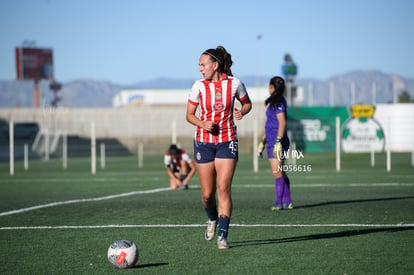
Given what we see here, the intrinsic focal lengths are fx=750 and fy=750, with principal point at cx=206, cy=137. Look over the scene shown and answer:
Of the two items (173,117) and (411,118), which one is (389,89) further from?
(173,117)

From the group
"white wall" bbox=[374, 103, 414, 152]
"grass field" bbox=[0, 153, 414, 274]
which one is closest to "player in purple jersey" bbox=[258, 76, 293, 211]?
"grass field" bbox=[0, 153, 414, 274]

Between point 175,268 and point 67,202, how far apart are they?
26.6 ft

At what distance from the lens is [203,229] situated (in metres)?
10.5

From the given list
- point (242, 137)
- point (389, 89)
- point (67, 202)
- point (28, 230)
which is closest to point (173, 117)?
point (242, 137)

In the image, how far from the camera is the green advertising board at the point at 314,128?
44125 mm

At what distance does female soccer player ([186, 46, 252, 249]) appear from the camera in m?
8.78

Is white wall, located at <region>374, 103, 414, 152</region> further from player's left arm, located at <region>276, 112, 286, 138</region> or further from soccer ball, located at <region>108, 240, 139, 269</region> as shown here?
soccer ball, located at <region>108, 240, 139, 269</region>

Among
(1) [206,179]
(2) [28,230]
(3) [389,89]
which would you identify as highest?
(3) [389,89]

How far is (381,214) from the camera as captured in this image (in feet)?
39.3

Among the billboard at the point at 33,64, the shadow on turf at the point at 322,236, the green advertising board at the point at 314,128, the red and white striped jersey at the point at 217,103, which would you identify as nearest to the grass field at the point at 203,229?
the shadow on turf at the point at 322,236

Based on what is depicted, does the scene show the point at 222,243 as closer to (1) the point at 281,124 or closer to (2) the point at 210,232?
(2) the point at 210,232

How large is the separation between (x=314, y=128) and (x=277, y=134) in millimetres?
31969

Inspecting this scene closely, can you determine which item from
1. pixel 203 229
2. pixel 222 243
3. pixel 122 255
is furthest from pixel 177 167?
pixel 122 255

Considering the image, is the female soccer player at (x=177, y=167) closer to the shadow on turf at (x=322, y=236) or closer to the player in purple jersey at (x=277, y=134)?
the player in purple jersey at (x=277, y=134)
